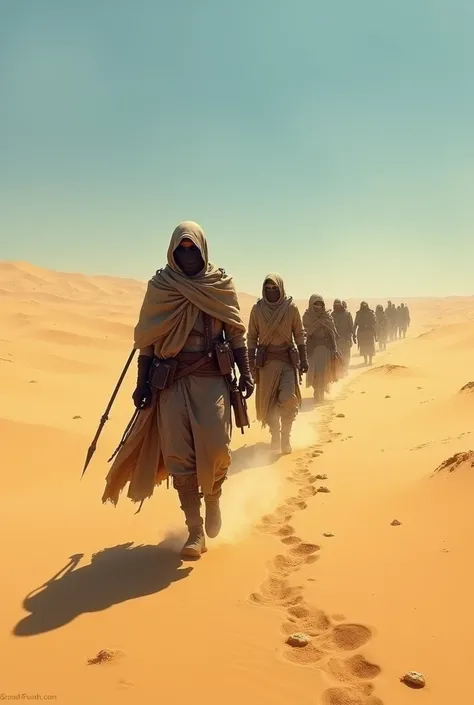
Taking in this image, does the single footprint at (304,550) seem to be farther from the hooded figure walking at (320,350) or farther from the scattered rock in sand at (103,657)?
the hooded figure walking at (320,350)

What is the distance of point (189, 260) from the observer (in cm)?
382

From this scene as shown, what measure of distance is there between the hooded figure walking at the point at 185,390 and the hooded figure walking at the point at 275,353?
3.25m

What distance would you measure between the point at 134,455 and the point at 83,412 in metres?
5.88

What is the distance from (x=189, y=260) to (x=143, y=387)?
3.12 feet

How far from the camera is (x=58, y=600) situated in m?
3.05

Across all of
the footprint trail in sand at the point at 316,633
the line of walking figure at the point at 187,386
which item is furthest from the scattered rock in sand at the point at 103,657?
the line of walking figure at the point at 187,386

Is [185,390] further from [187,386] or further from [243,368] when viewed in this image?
[243,368]

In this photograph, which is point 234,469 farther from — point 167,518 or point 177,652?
point 177,652

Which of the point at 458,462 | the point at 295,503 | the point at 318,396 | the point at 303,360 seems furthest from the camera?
the point at 318,396

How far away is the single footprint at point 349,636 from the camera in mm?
2455

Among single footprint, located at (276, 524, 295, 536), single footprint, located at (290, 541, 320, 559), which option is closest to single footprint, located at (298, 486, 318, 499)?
single footprint, located at (276, 524, 295, 536)

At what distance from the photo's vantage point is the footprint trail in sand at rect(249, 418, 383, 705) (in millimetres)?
2152

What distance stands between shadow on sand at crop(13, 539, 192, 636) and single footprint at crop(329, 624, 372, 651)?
1.10 meters

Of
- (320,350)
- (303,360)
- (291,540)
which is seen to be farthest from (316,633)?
(320,350)
